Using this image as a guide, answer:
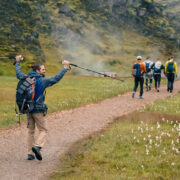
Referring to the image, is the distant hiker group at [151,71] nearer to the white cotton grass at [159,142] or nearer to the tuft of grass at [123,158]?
the white cotton grass at [159,142]

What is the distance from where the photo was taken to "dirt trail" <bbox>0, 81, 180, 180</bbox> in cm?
752

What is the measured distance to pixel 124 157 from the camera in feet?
26.4

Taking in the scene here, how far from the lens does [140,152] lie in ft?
27.2

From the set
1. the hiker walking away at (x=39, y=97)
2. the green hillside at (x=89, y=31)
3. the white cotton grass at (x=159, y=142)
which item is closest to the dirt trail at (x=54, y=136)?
the hiker walking away at (x=39, y=97)

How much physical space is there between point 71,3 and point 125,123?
95.4 metres

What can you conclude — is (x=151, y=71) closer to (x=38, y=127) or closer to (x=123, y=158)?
(x=123, y=158)

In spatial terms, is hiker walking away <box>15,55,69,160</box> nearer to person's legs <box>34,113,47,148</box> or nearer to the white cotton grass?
person's legs <box>34,113,47,148</box>

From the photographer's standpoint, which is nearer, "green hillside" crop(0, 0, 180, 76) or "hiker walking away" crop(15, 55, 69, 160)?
"hiker walking away" crop(15, 55, 69, 160)

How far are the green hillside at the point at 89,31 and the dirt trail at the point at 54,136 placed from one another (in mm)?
34581

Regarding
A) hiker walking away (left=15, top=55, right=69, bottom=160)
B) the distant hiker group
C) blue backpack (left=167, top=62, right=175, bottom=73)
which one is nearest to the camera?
hiker walking away (left=15, top=55, right=69, bottom=160)

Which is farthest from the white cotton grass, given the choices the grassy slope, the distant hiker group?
the distant hiker group

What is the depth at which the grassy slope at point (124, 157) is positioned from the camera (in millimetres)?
6879

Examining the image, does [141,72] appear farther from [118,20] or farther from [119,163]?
[118,20]

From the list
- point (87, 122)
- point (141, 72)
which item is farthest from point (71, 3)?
point (87, 122)
